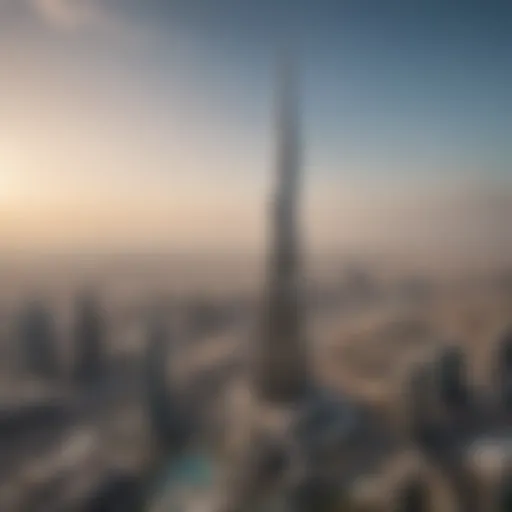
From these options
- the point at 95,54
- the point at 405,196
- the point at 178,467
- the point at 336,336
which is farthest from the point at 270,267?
the point at 95,54

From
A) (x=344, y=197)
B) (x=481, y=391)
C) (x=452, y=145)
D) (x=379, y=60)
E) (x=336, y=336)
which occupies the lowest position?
(x=481, y=391)

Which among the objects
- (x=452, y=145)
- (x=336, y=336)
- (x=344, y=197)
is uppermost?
(x=452, y=145)

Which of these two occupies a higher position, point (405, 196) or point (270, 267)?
point (405, 196)

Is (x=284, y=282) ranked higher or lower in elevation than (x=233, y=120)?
lower

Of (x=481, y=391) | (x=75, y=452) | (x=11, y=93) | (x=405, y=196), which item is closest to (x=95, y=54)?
(x=11, y=93)

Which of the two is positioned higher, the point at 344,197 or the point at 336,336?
the point at 344,197

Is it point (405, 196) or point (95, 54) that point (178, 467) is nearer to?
point (405, 196)
